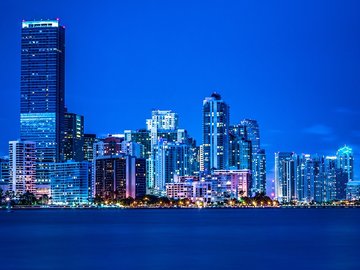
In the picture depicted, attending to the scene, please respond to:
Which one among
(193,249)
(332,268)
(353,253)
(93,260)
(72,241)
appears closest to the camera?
(332,268)

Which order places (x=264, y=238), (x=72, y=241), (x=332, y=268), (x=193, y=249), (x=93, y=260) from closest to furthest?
(x=332, y=268) → (x=93, y=260) → (x=193, y=249) → (x=72, y=241) → (x=264, y=238)

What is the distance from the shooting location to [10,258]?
203 feet

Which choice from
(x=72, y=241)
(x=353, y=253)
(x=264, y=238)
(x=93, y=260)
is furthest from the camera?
(x=264, y=238)

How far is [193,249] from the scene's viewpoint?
70.2 meters

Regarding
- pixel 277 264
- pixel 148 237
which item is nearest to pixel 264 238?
pixel 148 237

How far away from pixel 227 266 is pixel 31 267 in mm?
13446

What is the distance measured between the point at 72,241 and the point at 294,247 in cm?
2179

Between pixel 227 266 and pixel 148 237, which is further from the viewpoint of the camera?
pixel 148 237

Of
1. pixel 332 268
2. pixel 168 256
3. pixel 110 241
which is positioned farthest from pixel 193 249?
pixel 332 268

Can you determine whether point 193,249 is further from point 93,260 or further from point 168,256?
point 93,260

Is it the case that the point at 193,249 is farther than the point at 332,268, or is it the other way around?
the point at 193,249

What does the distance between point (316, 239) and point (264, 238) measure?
6.15 m

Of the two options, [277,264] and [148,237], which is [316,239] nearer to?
[148,237]

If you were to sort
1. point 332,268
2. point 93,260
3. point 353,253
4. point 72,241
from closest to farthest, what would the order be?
Result: 1. point 332,268
2. point 93,260
3. point 353,253
4. point 72,241
